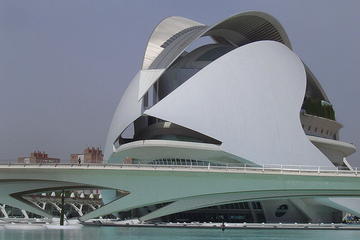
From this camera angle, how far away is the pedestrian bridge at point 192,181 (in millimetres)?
37156

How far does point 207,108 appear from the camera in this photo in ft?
182

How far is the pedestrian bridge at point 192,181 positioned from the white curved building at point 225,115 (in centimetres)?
1223

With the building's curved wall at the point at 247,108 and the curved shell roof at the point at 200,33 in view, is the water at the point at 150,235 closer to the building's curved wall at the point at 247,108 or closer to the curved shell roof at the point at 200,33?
the building's curved wall at the point at 247,108

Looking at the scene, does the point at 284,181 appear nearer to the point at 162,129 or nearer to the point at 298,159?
the point at 298,159

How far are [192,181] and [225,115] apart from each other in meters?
17.7

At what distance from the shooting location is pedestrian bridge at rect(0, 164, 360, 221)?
37.2m

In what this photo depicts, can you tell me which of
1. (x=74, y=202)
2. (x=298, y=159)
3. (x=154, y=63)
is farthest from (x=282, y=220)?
(x=74, y=202)

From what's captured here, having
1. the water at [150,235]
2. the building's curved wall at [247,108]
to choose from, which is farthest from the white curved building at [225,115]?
the water at [150,235]

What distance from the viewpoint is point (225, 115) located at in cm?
5534

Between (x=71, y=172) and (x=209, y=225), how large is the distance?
17250mm

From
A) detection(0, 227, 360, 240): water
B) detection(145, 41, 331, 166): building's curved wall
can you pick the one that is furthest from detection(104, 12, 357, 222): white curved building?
detection(0, 227, 360, 240): water

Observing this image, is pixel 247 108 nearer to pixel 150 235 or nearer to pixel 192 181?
pixel 150 235

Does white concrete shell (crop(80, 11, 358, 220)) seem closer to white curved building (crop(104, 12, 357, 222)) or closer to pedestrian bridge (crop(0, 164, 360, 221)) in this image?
white curved building (crop(104, 12, 357, 222))

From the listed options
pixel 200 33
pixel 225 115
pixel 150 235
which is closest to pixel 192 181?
pixel 150 235
